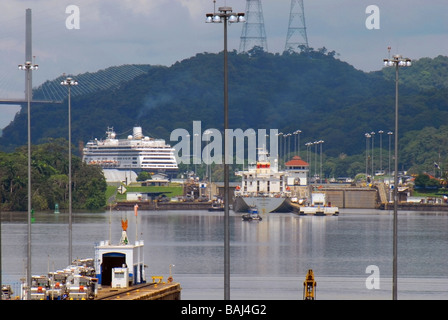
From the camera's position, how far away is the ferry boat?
580ft

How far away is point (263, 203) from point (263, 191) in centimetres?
868

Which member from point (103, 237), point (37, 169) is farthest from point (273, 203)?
point (103, 237)

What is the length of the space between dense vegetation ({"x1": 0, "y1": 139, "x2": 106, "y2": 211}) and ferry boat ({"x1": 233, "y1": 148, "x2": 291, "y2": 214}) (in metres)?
23.8

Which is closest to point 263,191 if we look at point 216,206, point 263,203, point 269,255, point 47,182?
point 263,203

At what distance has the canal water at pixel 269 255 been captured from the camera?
5441 cm

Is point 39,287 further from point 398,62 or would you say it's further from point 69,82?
point 69,82

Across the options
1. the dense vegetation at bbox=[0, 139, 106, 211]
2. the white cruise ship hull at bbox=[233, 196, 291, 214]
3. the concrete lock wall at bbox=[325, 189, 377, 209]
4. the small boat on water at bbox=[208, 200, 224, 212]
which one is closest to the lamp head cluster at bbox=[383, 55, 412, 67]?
the dense vegetation at bbox=[0, 139, 106, 211]

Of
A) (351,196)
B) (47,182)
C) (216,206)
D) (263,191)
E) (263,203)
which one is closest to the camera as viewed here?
(47,182)

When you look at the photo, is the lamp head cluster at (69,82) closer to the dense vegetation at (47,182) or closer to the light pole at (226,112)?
the light pole at (226,112)

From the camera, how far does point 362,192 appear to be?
197 metres

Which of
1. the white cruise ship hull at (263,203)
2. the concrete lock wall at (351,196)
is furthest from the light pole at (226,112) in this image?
the concrete lock wall at (351,196)

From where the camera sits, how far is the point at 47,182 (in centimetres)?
16200
